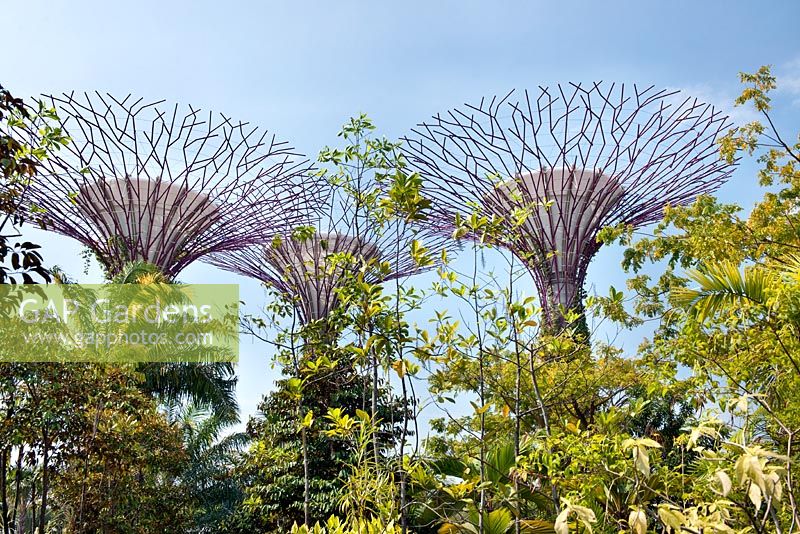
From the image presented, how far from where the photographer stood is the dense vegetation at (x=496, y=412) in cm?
329

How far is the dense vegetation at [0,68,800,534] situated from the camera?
3.29 meters

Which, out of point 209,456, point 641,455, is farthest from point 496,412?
point 209,456

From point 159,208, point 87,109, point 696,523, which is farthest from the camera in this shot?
point 159,208

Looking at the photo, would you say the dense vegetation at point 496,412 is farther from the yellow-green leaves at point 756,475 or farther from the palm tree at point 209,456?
the palm tree at point 209,456

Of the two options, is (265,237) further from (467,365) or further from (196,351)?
(467,365)

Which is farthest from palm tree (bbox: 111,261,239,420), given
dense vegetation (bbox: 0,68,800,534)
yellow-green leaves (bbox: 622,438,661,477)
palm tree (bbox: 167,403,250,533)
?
yellow-green leaves (bbox: 622,438,661,477)

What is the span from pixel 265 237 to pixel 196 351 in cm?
303

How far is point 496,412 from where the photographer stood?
668cm

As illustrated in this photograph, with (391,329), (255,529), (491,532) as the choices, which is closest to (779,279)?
(391,329)

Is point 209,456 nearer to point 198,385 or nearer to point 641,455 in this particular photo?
point 198,385

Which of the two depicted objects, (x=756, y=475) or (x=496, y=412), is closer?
(x=756, y=475)

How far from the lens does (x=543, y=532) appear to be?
637 cm

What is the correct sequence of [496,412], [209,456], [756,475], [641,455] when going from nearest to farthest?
[756,475] < [641,455] < [496,412] < [209,456]

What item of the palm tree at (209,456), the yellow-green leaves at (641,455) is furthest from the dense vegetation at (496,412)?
the palm tree at (209,456)
